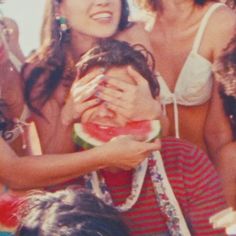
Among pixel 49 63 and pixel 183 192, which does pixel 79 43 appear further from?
pixel 183 192

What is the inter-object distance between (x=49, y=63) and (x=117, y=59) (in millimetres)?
292

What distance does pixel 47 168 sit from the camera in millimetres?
2998

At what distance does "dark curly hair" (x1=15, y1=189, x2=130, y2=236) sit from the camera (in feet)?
8.11

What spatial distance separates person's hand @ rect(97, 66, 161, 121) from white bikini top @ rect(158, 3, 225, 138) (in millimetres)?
189

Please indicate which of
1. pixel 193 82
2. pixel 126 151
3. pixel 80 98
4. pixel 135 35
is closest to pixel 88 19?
pixel 135 35

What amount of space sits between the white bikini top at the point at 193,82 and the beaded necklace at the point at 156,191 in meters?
0.30

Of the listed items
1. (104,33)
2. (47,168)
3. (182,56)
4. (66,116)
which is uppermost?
(104,33)

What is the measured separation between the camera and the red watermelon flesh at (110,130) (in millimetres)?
2990

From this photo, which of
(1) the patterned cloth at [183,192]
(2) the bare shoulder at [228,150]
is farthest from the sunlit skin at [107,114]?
(2) the bare shoulder at [228,150]

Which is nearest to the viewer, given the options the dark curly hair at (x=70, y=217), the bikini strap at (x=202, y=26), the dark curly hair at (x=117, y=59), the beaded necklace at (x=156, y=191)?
the dark curly hair at (x=70, y=217)

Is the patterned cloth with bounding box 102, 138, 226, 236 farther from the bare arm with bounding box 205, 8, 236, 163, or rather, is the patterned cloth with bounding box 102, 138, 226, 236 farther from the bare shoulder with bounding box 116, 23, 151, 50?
the bare shoulder with bounding box 116, 23, 151, 50

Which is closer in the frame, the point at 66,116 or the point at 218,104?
the point at 66,116

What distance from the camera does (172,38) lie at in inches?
131

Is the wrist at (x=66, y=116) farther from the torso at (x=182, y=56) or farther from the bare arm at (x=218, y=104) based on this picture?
the bare arm at (x=218, y=104)
